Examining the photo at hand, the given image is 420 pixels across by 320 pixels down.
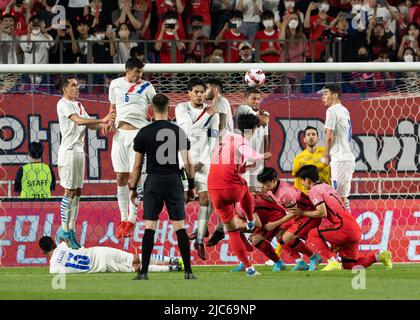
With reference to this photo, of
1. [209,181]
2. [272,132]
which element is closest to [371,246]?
[272,132]

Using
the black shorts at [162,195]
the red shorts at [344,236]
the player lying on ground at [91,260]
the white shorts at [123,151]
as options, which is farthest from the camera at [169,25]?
the black shorts at [162,195]

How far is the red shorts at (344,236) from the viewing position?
14.3 m

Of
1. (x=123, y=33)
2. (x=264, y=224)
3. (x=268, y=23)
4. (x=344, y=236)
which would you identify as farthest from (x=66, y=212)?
(x=268, y=23)

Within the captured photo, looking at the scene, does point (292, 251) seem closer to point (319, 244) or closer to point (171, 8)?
point (319, 244)

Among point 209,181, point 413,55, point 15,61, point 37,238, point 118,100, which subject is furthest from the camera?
point 413,55

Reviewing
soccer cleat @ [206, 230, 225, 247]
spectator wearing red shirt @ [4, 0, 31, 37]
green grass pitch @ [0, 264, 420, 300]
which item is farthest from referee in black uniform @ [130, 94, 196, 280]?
spectator wearing red shirt @ [4, 0, 31, 37]

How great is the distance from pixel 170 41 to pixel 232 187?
5.40m

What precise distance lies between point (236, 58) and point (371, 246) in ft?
13.7

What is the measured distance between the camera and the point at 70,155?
15.7 metres

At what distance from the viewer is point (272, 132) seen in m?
17.5

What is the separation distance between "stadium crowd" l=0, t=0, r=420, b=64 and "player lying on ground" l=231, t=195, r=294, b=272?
4496mm

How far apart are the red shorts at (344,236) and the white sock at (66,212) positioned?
3292 millimetres

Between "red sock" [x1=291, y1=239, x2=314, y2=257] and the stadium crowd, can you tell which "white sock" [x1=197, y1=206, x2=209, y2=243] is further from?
the stadium crowd

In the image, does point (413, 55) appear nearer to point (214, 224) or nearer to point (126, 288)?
point (214, 224)
